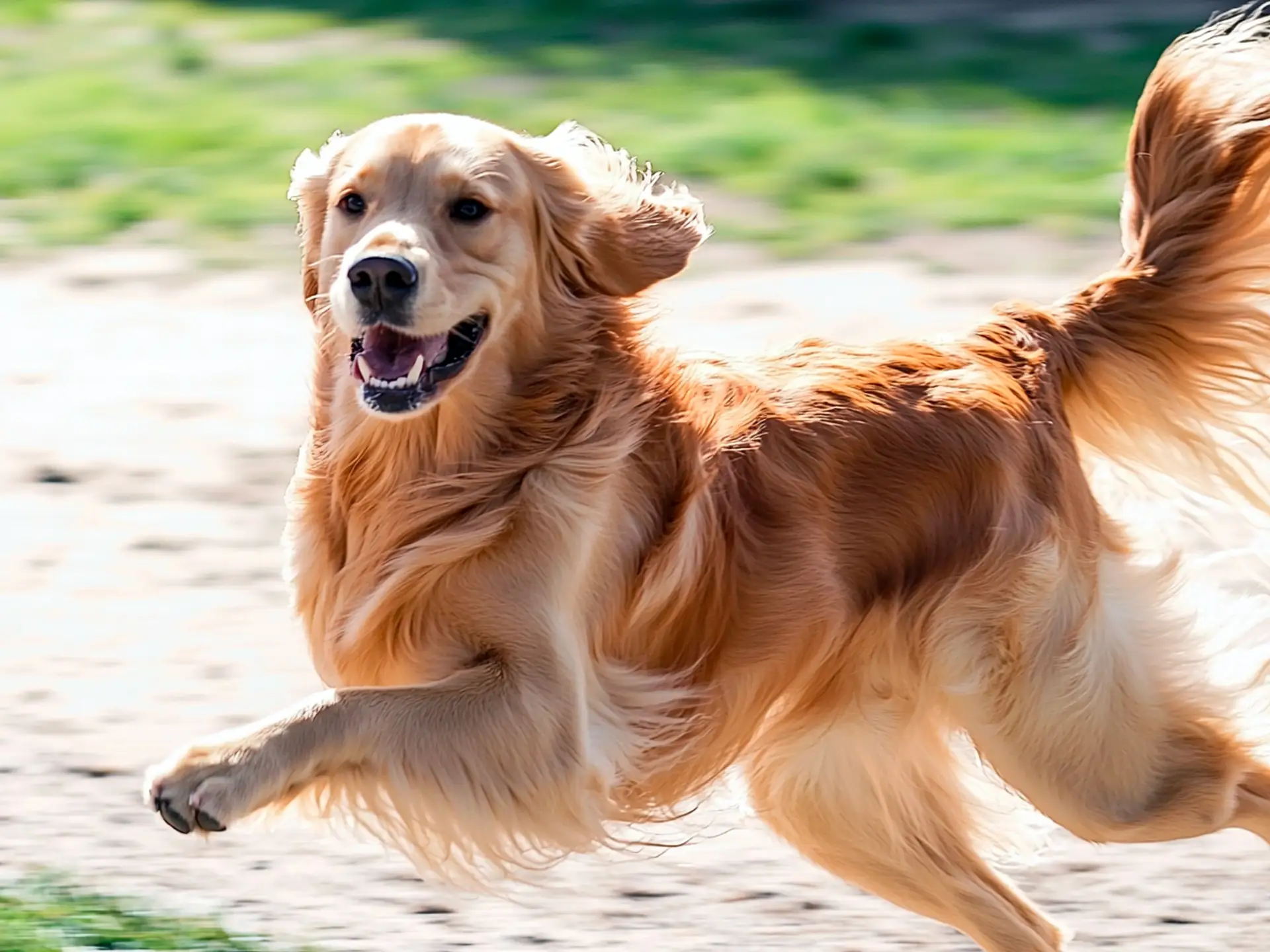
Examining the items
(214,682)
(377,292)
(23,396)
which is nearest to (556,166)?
(377,292)

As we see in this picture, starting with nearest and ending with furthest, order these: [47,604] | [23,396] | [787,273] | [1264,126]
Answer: [1264,126], [47,604], [23,396], [787,273]

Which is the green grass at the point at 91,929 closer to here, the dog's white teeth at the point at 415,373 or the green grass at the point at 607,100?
the dog's white teeth at the point at 415,373

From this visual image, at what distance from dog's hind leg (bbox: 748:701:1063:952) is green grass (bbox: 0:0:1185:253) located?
4.47 metres

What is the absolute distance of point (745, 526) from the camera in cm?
401

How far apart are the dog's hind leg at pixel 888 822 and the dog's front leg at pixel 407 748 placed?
2.66 feet

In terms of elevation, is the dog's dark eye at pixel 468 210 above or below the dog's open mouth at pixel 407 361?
above

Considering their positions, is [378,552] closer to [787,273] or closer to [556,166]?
[556,166]

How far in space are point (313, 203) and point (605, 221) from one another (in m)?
0.57

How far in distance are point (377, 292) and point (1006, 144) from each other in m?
6.77

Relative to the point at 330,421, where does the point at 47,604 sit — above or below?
below

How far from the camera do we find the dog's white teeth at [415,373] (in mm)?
3717

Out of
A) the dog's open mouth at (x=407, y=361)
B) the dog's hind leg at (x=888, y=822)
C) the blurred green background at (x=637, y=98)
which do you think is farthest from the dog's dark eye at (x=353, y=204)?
the blurred green background at (x=637, y=98)

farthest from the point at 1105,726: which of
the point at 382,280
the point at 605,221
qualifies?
the point at 382,280

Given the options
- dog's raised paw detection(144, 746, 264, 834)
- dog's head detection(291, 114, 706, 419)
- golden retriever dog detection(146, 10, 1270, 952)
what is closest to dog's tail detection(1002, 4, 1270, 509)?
golden retriever dog detection(146, 10, 1270, 952)
